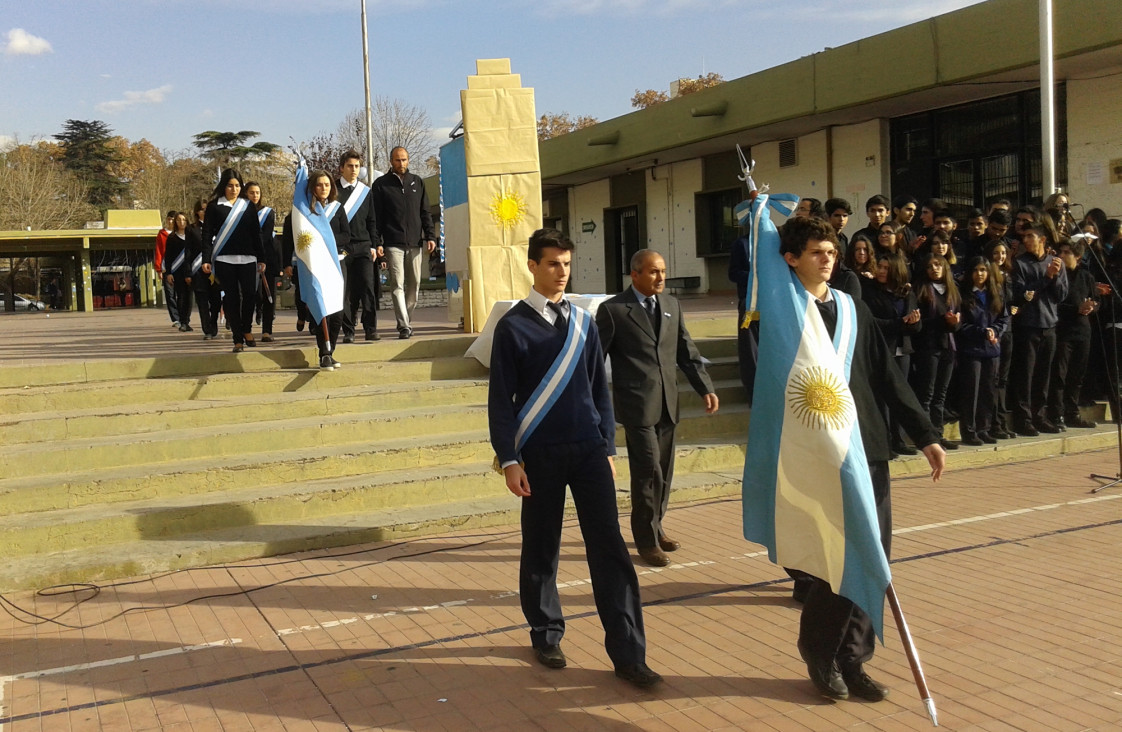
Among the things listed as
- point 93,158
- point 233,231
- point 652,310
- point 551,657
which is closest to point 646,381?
point 652,310

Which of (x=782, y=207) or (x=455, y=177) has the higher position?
(x=455, y=177)

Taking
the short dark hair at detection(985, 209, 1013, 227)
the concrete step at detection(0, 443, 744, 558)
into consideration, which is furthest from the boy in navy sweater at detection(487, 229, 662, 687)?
the short dark hair at detection(985, 209, 1013, 227)

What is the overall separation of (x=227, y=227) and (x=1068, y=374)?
896 centimetres

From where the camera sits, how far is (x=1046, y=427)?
430 inches

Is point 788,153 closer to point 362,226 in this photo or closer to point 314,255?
point 362,226

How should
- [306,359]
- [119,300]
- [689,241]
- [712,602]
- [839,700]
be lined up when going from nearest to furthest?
1. [839,700]
2. [712,602]
3. [306,359]
4. [689,241]
5. [119,300]

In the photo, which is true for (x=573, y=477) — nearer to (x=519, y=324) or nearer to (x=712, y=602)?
(x=519, y=324)

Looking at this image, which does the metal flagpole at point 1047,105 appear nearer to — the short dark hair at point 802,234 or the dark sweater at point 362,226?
the dark sweater at point 362,226

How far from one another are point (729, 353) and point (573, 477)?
705 cm

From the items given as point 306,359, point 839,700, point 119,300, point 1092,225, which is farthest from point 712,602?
point 119,300

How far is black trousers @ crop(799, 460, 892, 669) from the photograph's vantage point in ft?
14.4

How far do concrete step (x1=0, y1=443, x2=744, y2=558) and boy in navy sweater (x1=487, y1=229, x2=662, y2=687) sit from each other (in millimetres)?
3025

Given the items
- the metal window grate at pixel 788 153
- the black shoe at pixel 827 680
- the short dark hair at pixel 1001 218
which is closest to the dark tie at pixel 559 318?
the black shoe at pixel 827 680

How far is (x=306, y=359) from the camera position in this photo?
396 inches
